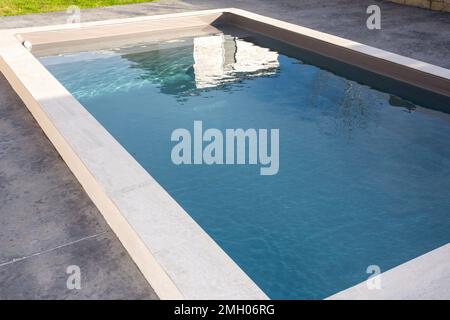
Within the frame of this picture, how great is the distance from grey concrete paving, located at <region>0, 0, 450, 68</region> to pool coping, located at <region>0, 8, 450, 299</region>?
3.92ft

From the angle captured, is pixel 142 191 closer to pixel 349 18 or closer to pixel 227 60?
pixel 227 60

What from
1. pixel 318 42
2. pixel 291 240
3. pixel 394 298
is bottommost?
pixel 291 240

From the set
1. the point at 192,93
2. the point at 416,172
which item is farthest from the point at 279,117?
the point at 416,172

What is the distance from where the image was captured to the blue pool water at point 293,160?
13.9ft

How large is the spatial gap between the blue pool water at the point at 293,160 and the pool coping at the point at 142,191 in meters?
0.71

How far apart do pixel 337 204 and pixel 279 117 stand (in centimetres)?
223

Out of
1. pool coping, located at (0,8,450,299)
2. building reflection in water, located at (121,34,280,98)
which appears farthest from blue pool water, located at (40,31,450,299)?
pool coping, located at (0,8,450,299)

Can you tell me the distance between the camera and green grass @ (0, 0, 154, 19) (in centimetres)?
1234

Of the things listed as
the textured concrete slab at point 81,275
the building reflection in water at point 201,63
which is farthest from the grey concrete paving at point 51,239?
the building reflection in water at point 201,63

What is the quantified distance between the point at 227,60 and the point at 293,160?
4003 mm

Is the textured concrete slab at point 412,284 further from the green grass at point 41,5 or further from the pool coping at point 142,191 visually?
the green grass at point 41,5

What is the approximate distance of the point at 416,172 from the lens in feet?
17.9
